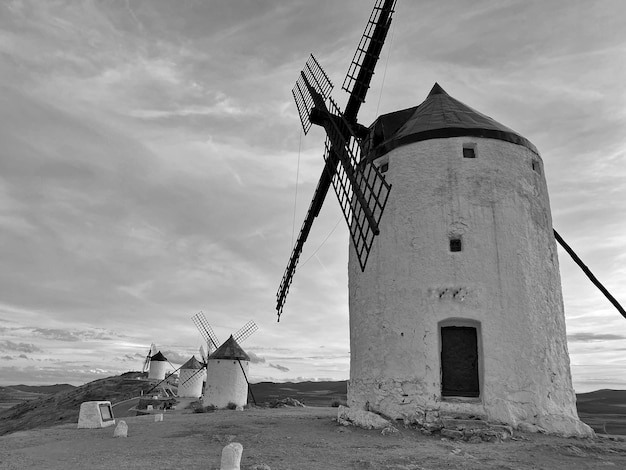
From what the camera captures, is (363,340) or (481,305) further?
(363,340)

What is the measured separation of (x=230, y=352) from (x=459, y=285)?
540 inches

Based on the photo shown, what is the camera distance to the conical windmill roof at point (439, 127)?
40.7ft

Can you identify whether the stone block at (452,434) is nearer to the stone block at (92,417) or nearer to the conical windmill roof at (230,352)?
the stone block at (92,417)

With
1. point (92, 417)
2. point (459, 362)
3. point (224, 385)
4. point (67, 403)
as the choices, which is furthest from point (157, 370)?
point (459, 362)

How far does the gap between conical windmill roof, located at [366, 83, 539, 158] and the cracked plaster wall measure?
0.23 m

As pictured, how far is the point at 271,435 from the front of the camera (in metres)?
10.0

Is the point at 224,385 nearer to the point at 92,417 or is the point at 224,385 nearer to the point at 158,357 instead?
the point at 92,417

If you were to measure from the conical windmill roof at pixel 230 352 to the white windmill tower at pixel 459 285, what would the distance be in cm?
1030

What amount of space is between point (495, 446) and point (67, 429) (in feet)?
37.3

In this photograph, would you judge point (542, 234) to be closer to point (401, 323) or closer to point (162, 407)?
point (401, 323)

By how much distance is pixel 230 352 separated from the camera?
2159 centimetres

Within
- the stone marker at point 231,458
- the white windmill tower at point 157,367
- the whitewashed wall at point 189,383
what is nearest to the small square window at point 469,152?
the stone marker at point 231,458

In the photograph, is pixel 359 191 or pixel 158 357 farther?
pixel 158 357

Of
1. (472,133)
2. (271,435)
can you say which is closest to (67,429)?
(271,435)
